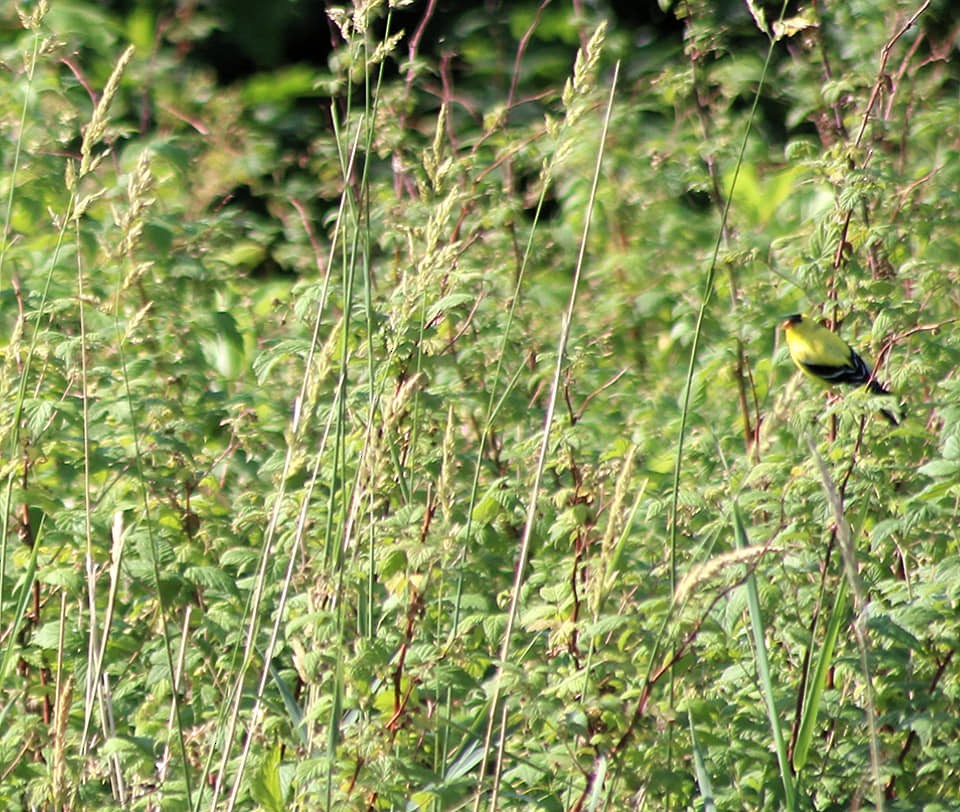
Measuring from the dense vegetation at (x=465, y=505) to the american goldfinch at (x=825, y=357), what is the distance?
32 mm

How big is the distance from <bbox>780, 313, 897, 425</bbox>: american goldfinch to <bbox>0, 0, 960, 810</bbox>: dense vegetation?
32mm

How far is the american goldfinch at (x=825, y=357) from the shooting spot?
220 cm

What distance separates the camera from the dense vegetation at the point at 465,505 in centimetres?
149

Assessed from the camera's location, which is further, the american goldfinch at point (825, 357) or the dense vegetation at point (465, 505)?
the american goldfinch at point (825, 357)

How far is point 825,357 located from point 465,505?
0.61 meters

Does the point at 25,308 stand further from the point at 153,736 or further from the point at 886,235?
the point at 886,235

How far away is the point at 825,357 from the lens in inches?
90.0

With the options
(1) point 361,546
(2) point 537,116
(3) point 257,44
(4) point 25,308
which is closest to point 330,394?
(4) point 25,308

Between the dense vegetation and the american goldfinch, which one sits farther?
the american goldfinch

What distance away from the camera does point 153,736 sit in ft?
6.12

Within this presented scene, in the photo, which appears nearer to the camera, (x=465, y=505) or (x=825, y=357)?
(x=465, y=505)

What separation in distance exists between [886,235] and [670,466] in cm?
46

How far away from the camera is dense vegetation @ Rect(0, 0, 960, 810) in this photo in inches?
58.8

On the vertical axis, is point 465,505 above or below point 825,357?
below
